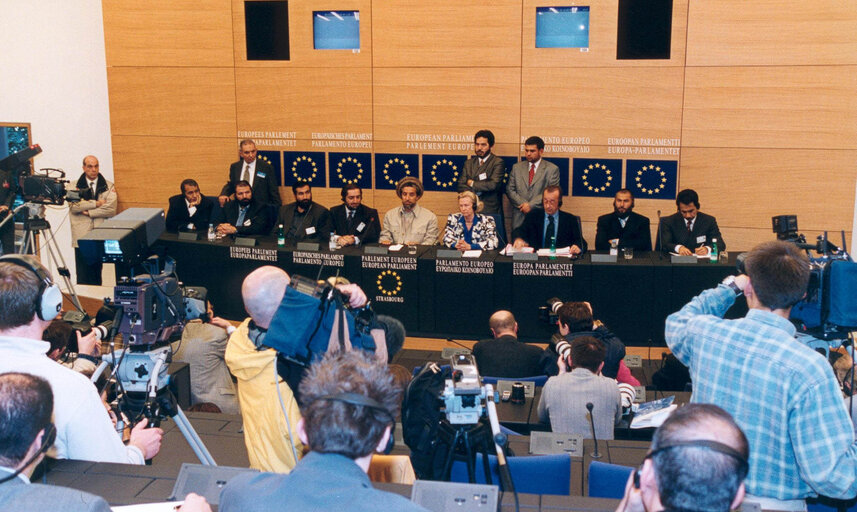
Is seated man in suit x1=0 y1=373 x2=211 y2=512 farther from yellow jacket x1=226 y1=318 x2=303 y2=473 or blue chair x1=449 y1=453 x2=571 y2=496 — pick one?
blue chair x1=449 y1=453 x2=571 y2=496

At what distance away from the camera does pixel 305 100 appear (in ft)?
29.8

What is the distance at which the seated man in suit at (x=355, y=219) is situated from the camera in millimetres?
7824

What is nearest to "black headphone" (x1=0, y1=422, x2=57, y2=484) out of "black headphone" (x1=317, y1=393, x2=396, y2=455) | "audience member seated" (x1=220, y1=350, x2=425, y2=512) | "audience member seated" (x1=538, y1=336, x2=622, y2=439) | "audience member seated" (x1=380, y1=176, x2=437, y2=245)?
"audience member seated" (x1=220, y1=350, x2=425, y2=512)

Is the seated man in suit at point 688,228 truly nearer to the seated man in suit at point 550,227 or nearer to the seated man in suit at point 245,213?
the seated man in suit at point 550,227

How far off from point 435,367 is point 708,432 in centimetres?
98

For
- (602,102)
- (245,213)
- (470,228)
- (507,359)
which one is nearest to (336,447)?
(507,359)

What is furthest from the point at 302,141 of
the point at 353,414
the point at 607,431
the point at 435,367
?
the point at 353,414

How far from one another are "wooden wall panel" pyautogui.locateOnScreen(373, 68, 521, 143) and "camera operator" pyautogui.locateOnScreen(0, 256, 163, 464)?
6.51 m

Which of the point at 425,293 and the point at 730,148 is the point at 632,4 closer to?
the point at 730,148

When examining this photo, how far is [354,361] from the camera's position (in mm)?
1785

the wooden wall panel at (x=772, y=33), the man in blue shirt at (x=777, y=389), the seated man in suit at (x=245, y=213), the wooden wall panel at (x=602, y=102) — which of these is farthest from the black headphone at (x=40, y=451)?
the wooden wall panel at (x=772, y=33)

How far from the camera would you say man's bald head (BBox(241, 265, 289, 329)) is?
2687mm

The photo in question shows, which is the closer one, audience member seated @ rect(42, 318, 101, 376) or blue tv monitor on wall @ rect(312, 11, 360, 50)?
audience member seated @ rect(42, 318, 101, 376)

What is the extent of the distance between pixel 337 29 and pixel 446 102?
1.49 metres
